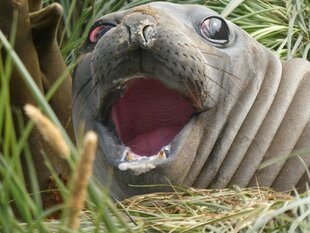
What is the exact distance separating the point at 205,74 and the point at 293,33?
234 centimetres

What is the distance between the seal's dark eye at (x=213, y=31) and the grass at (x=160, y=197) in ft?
1.83

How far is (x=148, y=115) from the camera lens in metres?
3.79

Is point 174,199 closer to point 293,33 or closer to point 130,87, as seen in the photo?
point 130,87

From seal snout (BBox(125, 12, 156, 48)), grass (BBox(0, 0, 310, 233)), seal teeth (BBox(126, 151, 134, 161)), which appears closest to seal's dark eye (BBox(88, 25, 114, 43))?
grass (BBox(0, 0, 310, 233))

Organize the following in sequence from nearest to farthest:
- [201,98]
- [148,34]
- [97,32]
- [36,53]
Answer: [148,34]
[201,98]
[97,32]
[36,53]

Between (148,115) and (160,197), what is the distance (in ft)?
2.03

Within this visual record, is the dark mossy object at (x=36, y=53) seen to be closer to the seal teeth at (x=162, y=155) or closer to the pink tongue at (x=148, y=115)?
the pink tongue at (x=148, y=115)

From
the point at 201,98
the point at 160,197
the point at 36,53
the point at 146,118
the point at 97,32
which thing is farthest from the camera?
the point at 36,53

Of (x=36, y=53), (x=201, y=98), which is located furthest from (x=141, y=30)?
(x=36, y=53)

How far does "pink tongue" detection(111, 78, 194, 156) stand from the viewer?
3.68 metres

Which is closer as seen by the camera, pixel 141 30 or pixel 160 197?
pixel 160 197

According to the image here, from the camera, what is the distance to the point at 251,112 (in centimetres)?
380

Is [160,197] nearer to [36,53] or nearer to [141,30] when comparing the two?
[141,30]

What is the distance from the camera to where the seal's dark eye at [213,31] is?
12.6 feet
